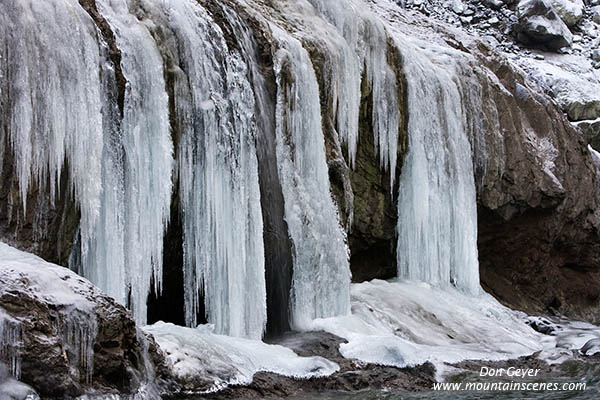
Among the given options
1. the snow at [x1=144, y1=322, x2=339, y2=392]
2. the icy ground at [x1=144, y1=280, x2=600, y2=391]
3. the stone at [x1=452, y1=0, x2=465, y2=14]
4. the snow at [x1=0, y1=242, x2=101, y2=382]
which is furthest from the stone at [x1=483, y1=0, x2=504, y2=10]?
the snow at [x1=0, y1=242, x2=101, y2=382]

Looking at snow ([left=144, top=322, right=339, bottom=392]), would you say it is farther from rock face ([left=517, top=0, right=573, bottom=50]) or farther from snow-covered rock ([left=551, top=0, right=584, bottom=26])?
snow-covered rock ([left=551, top=0, right=584, bottom=26])

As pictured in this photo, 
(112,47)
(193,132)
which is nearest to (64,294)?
(112,47)

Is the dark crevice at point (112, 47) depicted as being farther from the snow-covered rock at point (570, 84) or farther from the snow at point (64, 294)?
the snow-covered rock at point (570, 84)

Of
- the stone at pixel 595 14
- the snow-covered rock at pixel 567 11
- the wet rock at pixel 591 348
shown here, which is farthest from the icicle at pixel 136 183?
the stone at pixel 595 14

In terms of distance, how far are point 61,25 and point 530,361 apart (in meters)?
6.75

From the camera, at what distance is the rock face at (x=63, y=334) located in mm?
5113

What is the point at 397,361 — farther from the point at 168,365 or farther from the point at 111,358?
the point at 111,358

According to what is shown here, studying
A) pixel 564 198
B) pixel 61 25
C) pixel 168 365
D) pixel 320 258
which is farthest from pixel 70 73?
pixel 564 198

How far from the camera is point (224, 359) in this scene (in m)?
7.07

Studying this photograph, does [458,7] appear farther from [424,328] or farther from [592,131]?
[424,328]

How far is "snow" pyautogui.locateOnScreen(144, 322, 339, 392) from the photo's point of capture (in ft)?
21.8

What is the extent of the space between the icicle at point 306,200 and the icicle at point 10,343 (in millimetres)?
5097

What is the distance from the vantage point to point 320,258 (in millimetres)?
10328

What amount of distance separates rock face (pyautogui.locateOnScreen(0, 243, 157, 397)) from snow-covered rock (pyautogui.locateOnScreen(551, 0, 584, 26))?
84.4ft
